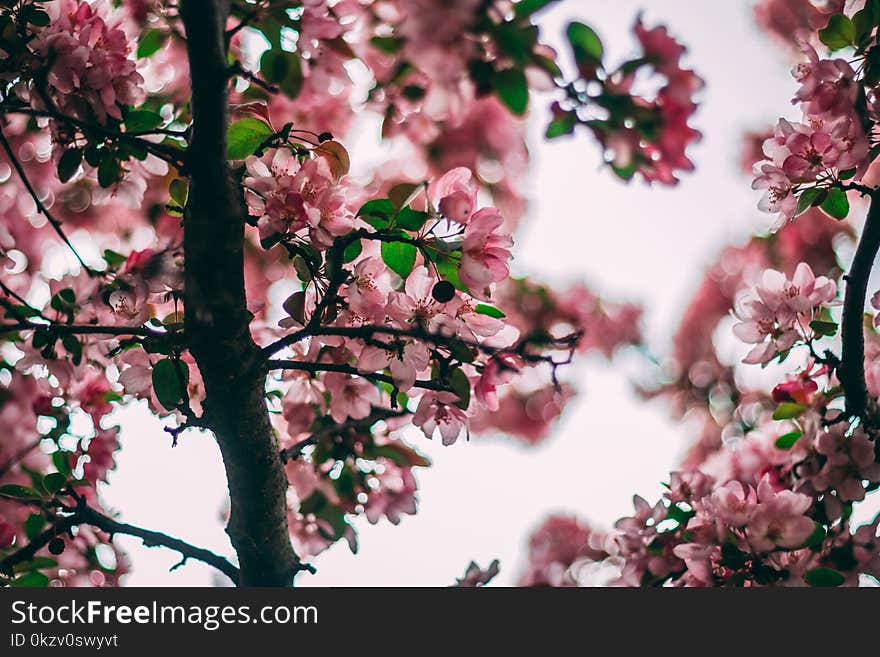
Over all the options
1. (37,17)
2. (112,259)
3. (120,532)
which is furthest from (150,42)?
(120,532)

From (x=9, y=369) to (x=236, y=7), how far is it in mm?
1109

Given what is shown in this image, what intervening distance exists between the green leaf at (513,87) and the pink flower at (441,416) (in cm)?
50

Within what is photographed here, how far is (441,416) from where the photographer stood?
1141 millimetres

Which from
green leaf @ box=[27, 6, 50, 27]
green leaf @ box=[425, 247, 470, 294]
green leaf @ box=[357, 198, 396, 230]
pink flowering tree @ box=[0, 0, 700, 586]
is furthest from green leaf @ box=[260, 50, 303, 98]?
green leaf @ box=[27, 6, 50, 27]

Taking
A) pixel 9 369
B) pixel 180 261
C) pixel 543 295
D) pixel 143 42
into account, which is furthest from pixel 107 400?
pixel 543 295

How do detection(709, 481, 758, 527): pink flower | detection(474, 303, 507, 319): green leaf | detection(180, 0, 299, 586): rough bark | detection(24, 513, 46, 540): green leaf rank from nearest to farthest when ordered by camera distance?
detection(180, 0, 299, 586): rough bark
detection(474, 303, 507, 319): green leaf
detection(709, 481, 758, 527): pink flower
detection(24, 513, 46, 540): green leaf

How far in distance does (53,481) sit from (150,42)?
0.86 m

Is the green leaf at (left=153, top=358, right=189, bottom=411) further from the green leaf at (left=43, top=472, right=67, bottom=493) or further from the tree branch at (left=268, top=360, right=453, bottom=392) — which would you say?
the green leaf at (left=43, top=472, right=67, bottom=493)

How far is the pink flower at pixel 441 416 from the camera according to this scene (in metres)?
1.11

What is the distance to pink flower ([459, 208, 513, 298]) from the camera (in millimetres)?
991

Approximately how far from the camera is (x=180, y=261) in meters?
1.26

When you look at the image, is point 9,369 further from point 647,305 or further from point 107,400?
point 647,305

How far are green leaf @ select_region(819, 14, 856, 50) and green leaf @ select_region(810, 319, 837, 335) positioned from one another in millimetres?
489

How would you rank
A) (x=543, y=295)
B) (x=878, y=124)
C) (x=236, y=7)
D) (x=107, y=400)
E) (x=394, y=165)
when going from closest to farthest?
(x=236, y=7) → (x=878, y=124) → (x=107, y=400) → (x=394, y=165) → (x=543, y=295)
